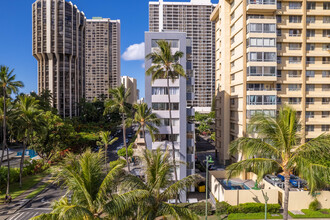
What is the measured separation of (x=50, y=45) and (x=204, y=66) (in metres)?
78.1

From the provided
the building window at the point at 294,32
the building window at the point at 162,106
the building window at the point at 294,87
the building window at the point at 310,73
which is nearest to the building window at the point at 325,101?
the building window at the point at 310,73

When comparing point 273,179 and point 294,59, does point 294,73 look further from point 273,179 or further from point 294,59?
point 273,179

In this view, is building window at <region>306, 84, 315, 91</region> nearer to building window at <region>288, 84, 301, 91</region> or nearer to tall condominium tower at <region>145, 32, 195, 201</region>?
building window at <region>288, 84, 301, 91</region>

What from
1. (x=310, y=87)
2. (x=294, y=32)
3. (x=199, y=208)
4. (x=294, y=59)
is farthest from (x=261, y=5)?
(x=199, y=208)

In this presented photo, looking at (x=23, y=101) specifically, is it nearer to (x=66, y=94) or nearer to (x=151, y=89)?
(x=151, y=89)

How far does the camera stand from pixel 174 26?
120 metres

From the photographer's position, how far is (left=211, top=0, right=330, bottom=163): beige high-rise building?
35688mm

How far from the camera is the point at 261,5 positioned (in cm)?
3538

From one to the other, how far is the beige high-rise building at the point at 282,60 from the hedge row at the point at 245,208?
14.0 metres

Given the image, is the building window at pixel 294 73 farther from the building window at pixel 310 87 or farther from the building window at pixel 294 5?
the building window at pixel 294 5

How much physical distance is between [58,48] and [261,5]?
83.9 meters

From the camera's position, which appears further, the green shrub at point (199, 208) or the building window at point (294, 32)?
the building window at point (294, 32)

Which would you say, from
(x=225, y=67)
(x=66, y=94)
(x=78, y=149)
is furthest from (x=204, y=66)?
A: (x=78, y=149)

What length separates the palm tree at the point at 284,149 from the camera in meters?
13.7
